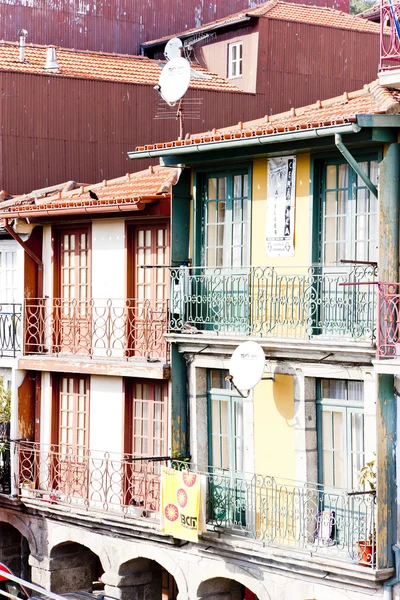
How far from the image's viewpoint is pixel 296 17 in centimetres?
3669

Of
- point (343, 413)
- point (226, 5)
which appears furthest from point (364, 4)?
point (343, 413)

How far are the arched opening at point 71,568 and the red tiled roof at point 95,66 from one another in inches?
430

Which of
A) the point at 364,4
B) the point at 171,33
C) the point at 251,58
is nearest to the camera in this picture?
the point at 251,58

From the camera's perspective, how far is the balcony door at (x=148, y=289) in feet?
81.7

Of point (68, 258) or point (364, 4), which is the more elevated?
point (364, 4)

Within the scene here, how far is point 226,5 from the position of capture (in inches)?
1629

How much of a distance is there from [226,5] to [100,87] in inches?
400

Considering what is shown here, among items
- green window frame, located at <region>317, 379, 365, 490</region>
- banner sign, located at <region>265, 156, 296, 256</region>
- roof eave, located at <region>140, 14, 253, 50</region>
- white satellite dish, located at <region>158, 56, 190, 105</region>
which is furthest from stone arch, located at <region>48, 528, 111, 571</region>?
roof eave, located at <region>140, 14, 253, 50</region>

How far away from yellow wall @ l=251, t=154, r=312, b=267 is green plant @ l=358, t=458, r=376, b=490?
3.34 metres

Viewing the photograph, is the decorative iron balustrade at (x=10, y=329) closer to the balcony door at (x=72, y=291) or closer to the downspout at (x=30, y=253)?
the downspout at (x=30, y=253)

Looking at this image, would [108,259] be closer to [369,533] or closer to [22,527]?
[22,527]

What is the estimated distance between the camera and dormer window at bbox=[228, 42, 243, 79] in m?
36.3

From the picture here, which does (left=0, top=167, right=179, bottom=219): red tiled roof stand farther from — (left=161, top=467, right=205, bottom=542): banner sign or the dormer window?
the dormer window

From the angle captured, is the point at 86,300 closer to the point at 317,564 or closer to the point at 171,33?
the point at 317,564
